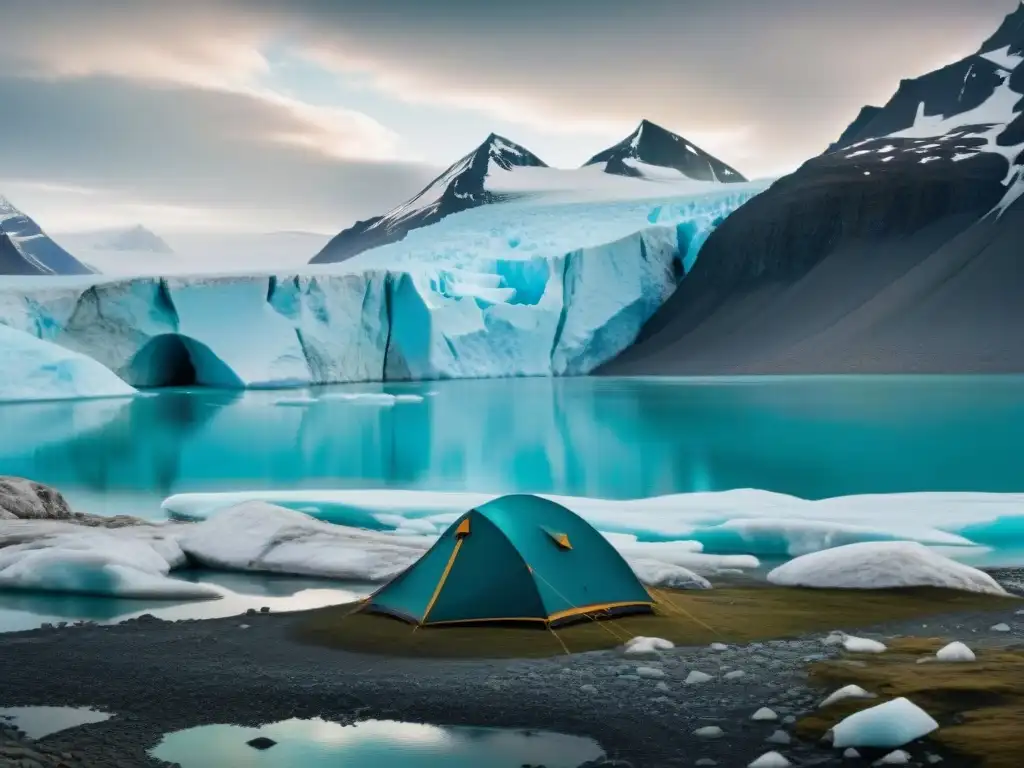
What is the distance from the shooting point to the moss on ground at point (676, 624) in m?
7.00

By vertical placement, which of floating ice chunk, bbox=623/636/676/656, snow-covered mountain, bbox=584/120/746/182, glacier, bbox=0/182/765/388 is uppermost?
snow-covered mountain, bbox=584/120/746/182

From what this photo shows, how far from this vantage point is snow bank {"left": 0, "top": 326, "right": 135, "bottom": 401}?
35688 millimetres

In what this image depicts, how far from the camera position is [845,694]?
5.57 metres

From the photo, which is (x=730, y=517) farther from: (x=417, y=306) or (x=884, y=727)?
(x=417, y=306)

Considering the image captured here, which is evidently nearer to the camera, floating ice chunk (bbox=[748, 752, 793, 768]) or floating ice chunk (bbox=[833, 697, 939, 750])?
floating ice chunk (bbox=[748, 752, 793, 768])

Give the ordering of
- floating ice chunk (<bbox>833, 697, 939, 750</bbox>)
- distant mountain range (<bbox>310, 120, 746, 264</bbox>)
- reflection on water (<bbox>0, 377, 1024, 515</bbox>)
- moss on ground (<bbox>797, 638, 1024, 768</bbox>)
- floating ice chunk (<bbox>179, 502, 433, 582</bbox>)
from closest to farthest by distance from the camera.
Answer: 1. moss on ground (<bbox>797, 638, 1024, 768</bbox>)
2. floating ice chunk (<bbox>833, 697, 939, 750</bbox>)
3. floating ice chunk (<bbox>179, 502, 433, 582</bbox>)
4. reflection on water (<bbox>0, 377, 1024, 515</bbox>)
5. distant mountain range (<bbox>310, 120, 746, 264</bbox>)

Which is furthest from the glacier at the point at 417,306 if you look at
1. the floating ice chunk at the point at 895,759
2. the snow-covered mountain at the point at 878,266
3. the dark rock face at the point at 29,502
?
the floating ice chunk at the point at 895,759

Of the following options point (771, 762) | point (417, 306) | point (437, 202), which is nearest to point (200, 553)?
point (771, 762)

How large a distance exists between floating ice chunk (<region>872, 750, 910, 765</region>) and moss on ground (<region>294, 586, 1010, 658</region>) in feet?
7.46

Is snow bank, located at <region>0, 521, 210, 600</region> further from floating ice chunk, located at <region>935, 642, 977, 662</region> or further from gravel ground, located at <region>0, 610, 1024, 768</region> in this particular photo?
floating ice chunk, located at <region>935, 642, 977, 662</region>

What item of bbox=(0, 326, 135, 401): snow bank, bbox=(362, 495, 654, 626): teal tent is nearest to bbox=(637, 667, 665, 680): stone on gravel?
bbox=(362, 495, 654, 626): teal tent

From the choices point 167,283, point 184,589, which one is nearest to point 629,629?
point 184,589

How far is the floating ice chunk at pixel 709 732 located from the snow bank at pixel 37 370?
34221 millimetres

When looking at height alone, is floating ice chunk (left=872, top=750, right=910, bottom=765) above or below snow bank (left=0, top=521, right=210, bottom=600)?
above
